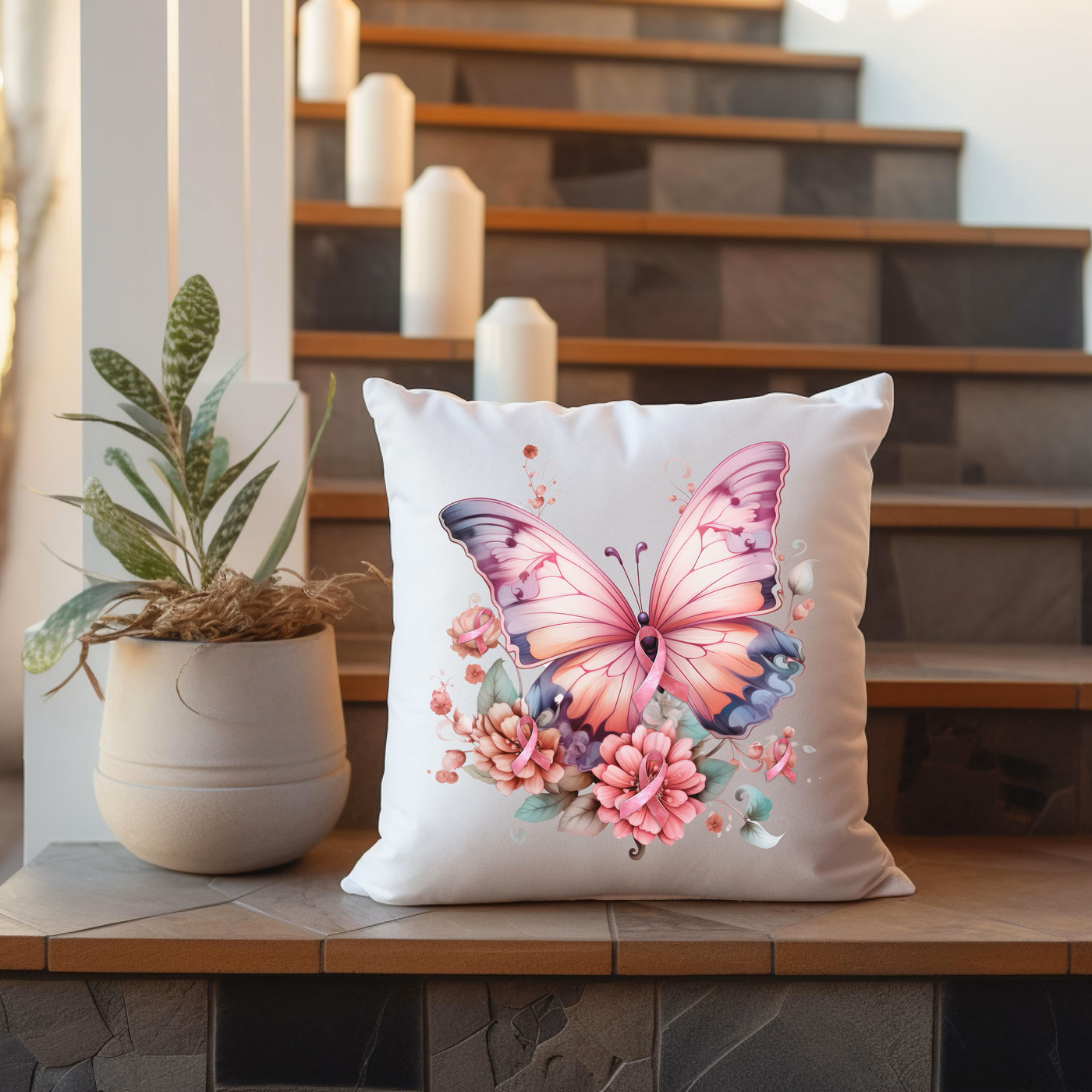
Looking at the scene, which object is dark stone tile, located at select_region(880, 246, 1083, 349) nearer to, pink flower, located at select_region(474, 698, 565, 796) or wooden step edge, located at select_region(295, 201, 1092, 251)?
wooden step edge, located at select_region(295, 201, 1092, 251)

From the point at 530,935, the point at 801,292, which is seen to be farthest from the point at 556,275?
the point at 530,935

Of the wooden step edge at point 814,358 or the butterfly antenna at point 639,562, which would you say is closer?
the butterfly antenna at point 639,562

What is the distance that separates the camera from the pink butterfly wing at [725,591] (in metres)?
0.84

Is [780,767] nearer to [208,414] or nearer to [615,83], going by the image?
[208,414]

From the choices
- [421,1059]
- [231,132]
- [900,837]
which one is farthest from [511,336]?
[421,1059]

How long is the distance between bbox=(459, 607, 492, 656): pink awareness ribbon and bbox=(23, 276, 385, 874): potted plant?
Result: 0.18 metres

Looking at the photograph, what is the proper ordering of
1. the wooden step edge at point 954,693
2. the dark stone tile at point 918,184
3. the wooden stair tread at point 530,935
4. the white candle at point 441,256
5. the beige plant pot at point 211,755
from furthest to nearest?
1. the dark stone tile at point 918,184
2. the white candle at point 441,256
3. the wooden step edge at point 954,693
4. the beige plant pot at point 211,755
5. the wooden stair tread at point 530,935

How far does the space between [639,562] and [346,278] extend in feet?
3.09

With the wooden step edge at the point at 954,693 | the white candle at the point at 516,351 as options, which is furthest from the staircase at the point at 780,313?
the white candle at the point at 516,351

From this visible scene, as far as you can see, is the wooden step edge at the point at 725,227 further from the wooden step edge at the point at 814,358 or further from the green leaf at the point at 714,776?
the green leaf at the point at 714,776

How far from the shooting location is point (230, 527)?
0.95 meters

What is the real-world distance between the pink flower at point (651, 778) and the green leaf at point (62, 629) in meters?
0.43

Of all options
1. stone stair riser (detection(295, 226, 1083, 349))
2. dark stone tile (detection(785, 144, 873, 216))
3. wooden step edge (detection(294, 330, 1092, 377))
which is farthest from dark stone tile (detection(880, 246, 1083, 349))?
dark stone tile (detection(785, 144, 873, 216))

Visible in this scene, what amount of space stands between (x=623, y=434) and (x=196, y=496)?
1.24 ft
